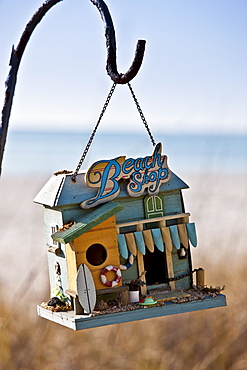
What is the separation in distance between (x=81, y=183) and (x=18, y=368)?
2606 millimetres

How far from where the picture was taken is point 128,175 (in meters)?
3.16

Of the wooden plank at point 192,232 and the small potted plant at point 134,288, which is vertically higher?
the wooden plank at point 192,232

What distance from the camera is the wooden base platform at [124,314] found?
2.91 metres

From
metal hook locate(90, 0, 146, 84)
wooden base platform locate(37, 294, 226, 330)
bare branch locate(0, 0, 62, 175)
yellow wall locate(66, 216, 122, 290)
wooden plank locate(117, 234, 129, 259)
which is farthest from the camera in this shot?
wooden plank locate(117, 234, 129, 259)

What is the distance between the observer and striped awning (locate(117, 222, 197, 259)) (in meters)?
3.18

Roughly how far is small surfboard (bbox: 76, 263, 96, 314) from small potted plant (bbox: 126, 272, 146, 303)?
0.23m

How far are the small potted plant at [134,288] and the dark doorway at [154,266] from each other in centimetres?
26

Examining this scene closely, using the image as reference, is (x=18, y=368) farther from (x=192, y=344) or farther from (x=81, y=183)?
(x=81, y=183)

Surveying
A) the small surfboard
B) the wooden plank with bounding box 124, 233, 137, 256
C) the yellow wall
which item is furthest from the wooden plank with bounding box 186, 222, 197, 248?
the small surfboard

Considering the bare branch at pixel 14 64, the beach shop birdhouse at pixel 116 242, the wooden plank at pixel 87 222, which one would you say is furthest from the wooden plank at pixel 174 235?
the bare branch at pixel 14 64

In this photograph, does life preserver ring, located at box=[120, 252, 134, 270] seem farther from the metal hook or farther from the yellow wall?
the metal hook

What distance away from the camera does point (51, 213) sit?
3219 millimetres

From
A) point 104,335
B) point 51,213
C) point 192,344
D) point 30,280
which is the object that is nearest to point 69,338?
point 104,335

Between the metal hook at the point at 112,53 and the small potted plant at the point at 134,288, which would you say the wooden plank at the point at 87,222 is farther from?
the metal hook at the point at 112,53
